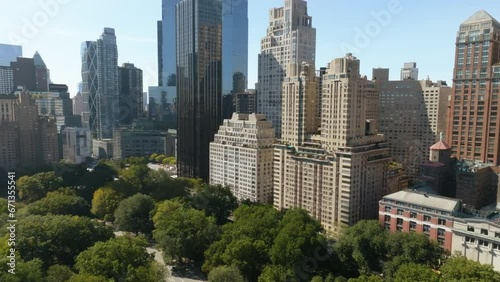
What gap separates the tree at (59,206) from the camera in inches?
2347

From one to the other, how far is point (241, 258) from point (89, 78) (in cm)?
14421

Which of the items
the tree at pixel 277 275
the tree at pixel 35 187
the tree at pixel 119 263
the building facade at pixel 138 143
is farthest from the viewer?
the building facade at pixel 138 143

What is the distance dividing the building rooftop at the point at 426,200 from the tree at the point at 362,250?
7.04 metres

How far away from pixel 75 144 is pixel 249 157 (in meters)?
78.9

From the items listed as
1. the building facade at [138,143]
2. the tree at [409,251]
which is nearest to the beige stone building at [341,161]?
the tree at [409,251]

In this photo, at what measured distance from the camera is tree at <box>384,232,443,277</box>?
140ft

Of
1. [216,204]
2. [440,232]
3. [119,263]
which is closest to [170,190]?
[216,204]

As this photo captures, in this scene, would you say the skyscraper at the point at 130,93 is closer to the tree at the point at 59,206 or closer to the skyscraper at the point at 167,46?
the skyscraper at the point at 167,46

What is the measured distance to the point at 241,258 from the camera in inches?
1734

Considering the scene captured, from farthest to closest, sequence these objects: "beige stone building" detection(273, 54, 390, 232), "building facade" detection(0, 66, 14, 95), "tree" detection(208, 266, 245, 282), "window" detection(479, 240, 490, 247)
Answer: "building facade" detection(0, 66, 14, 95), "beige stone building" detection(273, 54, 390, 232), "window" detection(479, 240, 490, 247), "tree" detection(208, 266, 245, 282)

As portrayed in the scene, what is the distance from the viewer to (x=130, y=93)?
171250 mm

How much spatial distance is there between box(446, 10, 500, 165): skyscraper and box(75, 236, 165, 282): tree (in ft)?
194

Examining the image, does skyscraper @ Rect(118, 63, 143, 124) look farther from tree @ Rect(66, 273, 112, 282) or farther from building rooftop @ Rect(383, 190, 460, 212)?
tree @ Rect(66, 273, 112, 282)

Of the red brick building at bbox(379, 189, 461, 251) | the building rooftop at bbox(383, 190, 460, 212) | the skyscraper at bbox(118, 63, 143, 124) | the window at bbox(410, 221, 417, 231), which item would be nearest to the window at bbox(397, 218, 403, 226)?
the red brick building at bbox(379, 189, 461, 251)
